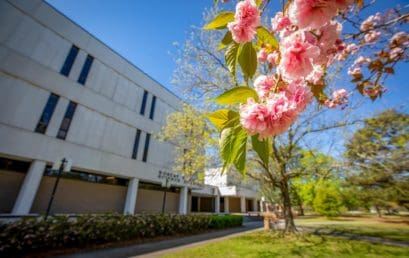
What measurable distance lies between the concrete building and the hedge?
6476 mm

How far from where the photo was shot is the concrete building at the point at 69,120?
35.2ft

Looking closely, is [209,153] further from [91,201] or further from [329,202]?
[329,202]

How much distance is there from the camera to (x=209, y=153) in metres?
8.88

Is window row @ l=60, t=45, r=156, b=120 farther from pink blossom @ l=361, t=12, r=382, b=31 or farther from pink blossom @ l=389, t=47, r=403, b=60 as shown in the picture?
pink blossom @ l=389, t=47, r=403, b=60

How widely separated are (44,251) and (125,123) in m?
11.8

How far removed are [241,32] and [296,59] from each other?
37cm

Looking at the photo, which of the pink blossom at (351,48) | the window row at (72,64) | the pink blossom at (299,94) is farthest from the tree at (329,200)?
the pink blossom at (299,94)

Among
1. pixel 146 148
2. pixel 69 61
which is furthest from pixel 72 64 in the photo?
pixel 146 148

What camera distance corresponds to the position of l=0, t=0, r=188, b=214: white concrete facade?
34.9ft

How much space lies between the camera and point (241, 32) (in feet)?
3.49

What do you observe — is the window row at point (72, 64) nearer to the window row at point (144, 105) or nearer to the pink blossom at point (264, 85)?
the window row at point (144, 105)

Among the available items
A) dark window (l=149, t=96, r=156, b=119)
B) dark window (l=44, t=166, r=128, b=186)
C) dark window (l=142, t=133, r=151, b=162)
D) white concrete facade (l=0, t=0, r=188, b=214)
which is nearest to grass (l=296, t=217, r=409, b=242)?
white concrete facade (l=0, t=0, r=188, b=214)

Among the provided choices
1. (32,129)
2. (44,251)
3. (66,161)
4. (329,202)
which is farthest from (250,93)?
(329,202)

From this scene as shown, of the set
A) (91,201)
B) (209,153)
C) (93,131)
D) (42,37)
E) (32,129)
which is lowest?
(91,201)
